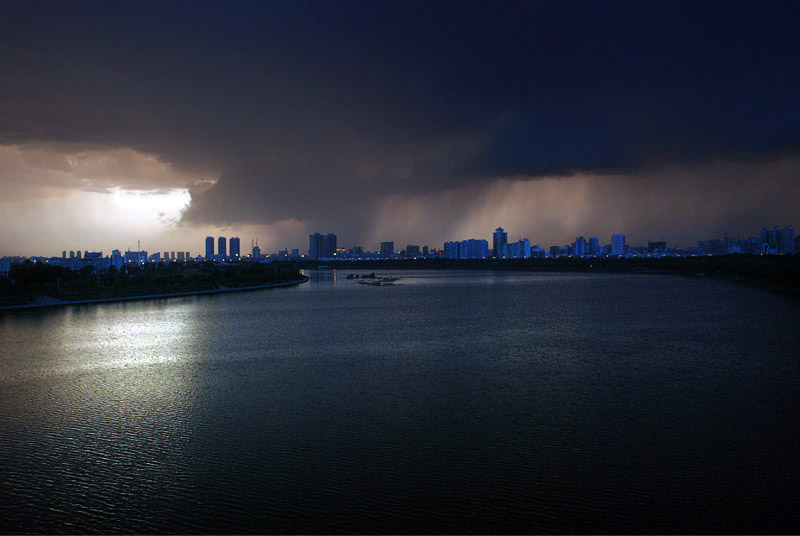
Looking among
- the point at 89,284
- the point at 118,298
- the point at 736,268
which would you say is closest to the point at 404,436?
the point at 118,298

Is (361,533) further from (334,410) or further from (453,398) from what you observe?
(453,398)

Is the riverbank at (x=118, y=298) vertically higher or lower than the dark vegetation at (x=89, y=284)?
lower

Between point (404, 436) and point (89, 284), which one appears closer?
point (404, 436)

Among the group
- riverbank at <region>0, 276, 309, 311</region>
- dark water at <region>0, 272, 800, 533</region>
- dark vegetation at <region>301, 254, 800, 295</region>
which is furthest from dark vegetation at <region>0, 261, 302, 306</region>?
dark vegetation at <region>301, 254, 800, 295</region>

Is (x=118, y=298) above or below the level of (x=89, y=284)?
below

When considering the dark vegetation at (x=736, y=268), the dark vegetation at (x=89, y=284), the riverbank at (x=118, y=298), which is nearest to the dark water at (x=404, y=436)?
the riverbank at (x=118, y=298)

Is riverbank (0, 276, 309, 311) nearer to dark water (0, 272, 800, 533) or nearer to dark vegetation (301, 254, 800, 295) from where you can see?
dark water (0, 272, 800, 533)

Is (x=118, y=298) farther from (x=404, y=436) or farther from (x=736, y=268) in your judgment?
(x=736, y=268)

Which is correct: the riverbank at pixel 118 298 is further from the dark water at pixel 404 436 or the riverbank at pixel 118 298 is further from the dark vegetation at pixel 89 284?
the dark water at pixel 404 436
